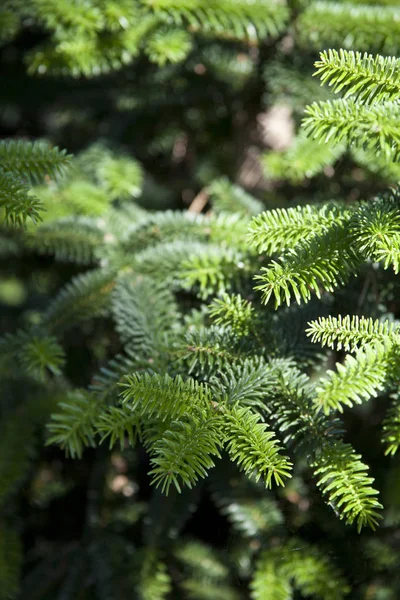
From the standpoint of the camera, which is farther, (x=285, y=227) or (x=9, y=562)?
(x=9, y=562)

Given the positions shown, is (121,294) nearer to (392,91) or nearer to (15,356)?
(15,356)

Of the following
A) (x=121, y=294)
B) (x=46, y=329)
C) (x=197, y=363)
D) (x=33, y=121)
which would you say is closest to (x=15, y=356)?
(x=46, y=329)

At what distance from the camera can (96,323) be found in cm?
97

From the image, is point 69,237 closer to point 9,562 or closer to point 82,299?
point 82,299

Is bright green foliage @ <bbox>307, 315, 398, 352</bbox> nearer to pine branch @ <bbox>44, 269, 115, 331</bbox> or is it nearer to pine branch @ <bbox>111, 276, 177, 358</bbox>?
pine branch @ <bbox>111, 276, 177, 358</bbox>

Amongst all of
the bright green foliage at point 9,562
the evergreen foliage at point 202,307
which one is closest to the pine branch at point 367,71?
the evergreen foliage at point 202,307

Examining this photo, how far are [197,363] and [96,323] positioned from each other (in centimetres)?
40

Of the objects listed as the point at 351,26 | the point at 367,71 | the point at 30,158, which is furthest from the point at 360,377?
the point at 351,26

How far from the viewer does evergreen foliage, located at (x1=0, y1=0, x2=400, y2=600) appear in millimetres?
525

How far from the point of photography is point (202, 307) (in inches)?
27.5

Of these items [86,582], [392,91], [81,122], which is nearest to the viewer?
[392,91]

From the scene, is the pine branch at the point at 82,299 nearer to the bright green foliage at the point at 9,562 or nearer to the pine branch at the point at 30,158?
the pine branch at the point at 30,158

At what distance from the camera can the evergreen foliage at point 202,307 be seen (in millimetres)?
525

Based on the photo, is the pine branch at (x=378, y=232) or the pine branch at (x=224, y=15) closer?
the pine branch at (x=378, y=232)
